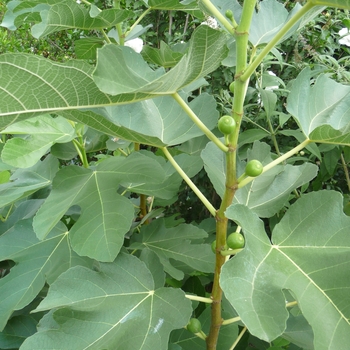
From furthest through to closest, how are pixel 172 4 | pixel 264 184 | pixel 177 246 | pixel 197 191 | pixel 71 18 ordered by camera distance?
pixel 172 4, pixel 71 18, pixel 177 246, pixel 264 184, pixel 197 191

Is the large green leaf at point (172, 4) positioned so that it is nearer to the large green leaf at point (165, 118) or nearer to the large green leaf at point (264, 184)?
the large green leaf at point (165, 118)

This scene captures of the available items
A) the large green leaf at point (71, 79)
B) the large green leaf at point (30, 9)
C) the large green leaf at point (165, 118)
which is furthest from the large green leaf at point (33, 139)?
the large green leaf at point (30, 9)

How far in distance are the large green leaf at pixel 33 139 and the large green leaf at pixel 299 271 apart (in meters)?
0.56

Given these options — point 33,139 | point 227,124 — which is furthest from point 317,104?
point 33,139

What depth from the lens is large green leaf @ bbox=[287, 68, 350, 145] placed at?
32.7 inches

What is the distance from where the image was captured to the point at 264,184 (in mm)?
914

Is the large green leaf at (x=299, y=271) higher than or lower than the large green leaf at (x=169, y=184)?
higher

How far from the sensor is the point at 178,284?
1.20 m

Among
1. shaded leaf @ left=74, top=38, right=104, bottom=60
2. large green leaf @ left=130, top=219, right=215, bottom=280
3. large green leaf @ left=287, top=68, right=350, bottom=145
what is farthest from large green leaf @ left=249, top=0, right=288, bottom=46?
shaded leaf @ left=74, top=38, right=104, bottom=60

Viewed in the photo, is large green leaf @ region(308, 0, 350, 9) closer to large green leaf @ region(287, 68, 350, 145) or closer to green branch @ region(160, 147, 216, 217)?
large green leaf @ region(287, 68, 350, 145)

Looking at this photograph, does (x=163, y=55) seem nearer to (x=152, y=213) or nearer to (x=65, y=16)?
(x=65, y=16)

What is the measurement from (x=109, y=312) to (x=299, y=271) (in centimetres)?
36

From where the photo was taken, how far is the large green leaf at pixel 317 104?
0.83 meters

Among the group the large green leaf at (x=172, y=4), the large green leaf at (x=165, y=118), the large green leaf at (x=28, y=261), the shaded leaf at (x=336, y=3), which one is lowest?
the large green leaf at (x=28, y=261)
